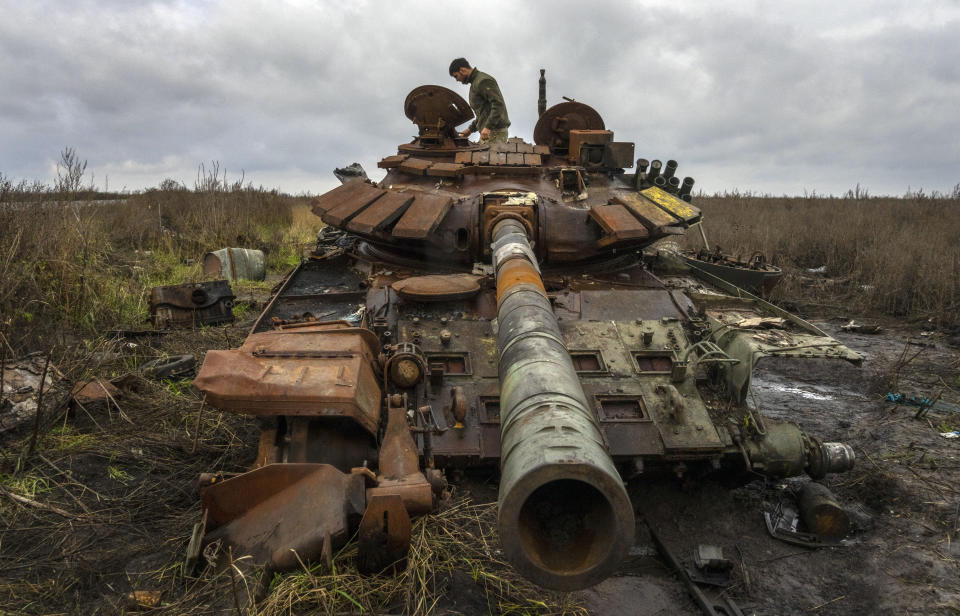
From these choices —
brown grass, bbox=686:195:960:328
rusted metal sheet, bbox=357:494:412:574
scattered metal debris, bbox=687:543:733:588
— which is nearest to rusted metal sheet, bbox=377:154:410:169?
rusted metal sheet, bbox=357:494:412:574

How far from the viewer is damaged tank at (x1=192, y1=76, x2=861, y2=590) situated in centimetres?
218

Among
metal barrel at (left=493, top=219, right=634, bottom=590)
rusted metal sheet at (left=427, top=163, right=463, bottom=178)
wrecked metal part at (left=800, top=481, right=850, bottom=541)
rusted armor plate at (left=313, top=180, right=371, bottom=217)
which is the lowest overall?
wrecked metal part at (left=800, top=481, right=850, bottom=541)

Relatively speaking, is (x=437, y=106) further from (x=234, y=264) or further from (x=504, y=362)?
(x=234, y=264)

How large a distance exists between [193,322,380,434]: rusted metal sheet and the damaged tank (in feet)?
0.04

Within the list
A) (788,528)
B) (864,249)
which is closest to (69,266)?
(788,528)

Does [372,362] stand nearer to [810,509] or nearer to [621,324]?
[621,324]

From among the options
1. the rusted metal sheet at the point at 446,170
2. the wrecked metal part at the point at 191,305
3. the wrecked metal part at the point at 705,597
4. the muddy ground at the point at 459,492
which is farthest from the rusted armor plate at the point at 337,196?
the wrecked metal part at the point at 705,597

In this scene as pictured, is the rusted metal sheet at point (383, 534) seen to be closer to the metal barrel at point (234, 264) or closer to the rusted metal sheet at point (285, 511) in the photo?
the rusted metal sheet at point (285, 511)

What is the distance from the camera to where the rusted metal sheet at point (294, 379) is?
10.1 ft

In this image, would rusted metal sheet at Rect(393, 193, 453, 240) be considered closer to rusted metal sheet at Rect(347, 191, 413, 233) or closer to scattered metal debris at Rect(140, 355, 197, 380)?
rusted metal sheet at Rect(347, 191, 413, 233)

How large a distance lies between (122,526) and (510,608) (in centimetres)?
207

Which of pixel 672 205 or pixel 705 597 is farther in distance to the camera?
pixel 672 205

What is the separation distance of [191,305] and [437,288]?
3979mm

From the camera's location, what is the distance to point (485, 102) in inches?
303
